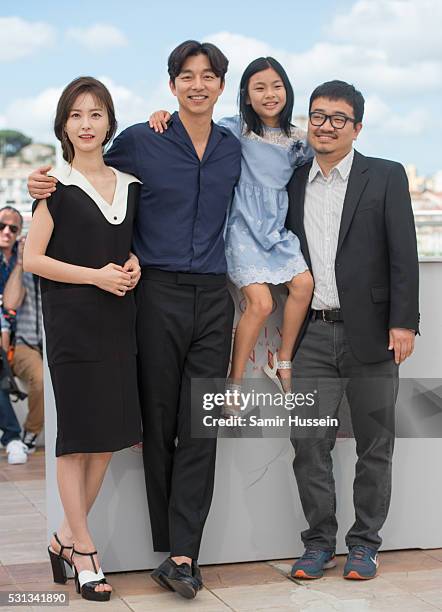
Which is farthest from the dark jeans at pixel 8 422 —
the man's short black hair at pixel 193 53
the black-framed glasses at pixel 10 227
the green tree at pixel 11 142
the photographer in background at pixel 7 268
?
the green tree at pixel 11 142

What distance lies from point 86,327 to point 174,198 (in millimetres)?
502

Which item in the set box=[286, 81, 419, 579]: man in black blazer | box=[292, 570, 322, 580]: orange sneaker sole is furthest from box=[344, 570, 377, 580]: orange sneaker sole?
box=[292, 570, 322, 580]: orange sneaker sole

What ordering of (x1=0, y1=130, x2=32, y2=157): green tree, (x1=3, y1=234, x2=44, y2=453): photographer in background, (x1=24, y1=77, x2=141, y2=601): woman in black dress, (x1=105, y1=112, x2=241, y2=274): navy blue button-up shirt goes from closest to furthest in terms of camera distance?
1. (x1=24, y1=77, x2=141, y2=601): woman in black dress
2. (x1=105, y1=112, x2=241, y2=274): navy blue button-up shirt
3. (x1=3, y1=234, x2=44, y2=453): photographer in background
4. (x1=0, y1=130, x2=32, y2=157): green tree

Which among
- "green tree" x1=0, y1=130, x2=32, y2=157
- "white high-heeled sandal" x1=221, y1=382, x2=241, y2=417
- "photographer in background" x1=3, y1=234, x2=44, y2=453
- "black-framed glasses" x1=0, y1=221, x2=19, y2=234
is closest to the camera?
"white high-heeled sandal" x1=221, y1=382, x2=241, y2=417

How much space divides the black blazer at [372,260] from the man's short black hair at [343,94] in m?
0.23

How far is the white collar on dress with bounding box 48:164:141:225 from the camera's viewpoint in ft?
11.1

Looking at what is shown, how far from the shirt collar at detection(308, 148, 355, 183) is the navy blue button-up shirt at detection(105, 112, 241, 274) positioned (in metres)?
0.33

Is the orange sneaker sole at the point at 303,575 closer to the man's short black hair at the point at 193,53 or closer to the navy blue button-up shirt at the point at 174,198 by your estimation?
the navy blue button-up shirt at the point at 174,198

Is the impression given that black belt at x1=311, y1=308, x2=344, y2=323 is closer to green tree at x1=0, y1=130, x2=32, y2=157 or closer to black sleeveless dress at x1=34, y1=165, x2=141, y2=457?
black sleeveless dress at x1=34, y1=165, x2=141, y2=457

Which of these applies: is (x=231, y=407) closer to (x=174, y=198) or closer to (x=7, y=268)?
(x=174, y=198)

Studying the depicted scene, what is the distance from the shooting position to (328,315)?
3662 millimetres

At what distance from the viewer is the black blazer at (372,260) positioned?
3.58 m

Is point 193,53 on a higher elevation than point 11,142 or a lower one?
lower

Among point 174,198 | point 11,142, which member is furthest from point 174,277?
point 11,142
